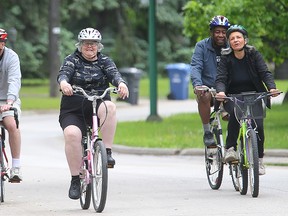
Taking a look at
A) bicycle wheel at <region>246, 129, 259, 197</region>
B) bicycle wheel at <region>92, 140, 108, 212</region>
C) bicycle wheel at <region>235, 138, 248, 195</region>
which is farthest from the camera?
bicycle wheel at <region>235, 138, 248, 195</region>

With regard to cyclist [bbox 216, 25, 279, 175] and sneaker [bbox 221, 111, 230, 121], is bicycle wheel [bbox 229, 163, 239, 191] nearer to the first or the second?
cyclist [bbox 216, 25, 279, 175]

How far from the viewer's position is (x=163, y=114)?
1122 inches

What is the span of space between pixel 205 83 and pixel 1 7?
31603 millimetres

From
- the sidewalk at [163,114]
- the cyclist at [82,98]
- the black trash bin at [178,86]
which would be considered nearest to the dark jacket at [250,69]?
the cyclist at [82,98]

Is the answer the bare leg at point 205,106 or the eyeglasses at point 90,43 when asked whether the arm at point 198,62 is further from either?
the eyeglasses at point 90,43

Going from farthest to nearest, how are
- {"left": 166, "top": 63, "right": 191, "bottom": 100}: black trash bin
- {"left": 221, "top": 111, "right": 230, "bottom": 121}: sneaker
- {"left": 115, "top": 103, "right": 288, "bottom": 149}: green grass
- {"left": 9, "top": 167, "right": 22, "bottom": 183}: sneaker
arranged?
1. {"left": 166, "top": 63, "right": 191, "bottom": 100}: black trash bin
2. {"left": 115, "top": 103, "right": 288, "bottom": 149}: green grass
3. {"left": 221, "top": 111, "right": 230, "bottom": 121}: sneaker
4. {"left": 9, "top": 167, "right": 22, "bottom": 183}: sneaker

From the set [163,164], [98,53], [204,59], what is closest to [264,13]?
[163,164]

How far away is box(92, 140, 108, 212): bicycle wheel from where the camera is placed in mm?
9648

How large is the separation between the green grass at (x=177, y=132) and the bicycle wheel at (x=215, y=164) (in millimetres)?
4353

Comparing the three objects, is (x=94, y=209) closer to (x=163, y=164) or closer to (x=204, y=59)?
(x=204, y=59)

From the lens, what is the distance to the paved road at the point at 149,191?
33.4 feet

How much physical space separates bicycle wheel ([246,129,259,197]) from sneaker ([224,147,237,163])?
0.31 metres

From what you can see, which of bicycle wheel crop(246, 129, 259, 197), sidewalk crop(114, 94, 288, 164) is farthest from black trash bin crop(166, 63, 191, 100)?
bicycle wheel crop(246, 129, 259, 197)

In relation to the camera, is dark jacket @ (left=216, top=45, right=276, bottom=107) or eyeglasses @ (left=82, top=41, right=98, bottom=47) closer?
eyeglasses @ (left=82, top=41, right=98, bottom=47)
